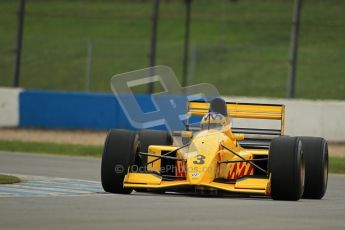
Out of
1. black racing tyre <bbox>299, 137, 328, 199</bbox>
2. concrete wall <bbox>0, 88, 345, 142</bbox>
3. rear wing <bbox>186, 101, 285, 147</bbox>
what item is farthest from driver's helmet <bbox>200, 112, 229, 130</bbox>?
concrete wall <bbox>0, 88, 345, 142</bbox>

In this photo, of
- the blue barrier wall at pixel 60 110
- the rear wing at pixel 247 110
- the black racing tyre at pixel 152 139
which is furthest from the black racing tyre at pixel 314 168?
the blue barrier wall at pixel 60 110

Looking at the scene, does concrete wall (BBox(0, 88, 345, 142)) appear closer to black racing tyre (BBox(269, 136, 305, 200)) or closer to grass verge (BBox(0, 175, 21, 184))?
grass verge (BBox(0, 175, 21, 184))

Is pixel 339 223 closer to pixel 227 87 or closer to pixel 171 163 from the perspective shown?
pixel 171 163

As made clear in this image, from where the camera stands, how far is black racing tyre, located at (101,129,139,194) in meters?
14.8

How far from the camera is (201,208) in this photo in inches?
506

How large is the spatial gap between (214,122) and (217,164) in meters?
0.89

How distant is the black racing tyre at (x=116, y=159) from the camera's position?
14805 mm

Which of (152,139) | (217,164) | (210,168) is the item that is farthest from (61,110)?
(210,168)

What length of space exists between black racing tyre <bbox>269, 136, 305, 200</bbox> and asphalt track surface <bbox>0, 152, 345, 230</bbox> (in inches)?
7.0

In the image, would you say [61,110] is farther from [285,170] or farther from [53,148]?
[285,170]

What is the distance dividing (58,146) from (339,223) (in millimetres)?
14262

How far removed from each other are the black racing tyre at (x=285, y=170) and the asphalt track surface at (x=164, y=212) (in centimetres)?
18

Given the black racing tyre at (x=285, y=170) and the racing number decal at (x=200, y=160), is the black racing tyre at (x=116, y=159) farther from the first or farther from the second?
the black racing tyre at (x=285, y=170)

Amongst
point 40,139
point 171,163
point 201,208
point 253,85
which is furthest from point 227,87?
point 201,208
